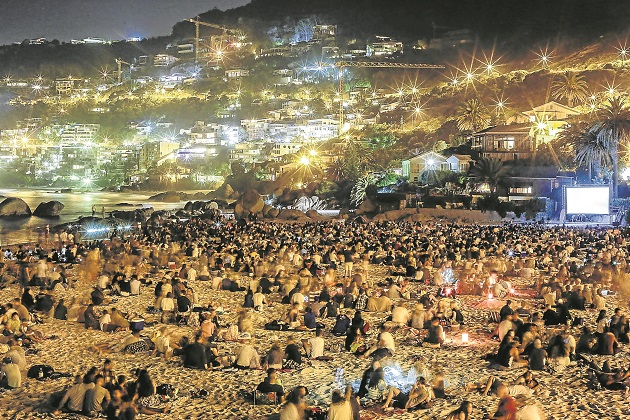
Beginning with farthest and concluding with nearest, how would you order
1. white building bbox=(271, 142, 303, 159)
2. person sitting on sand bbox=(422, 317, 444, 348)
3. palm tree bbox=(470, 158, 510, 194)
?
1. white building bbox=(271, 142, 303, 159)
2. palm tree bbox=(470, 158, 510, 194)
3. person sitting on sand bbox=(422, 317, 444, 348)

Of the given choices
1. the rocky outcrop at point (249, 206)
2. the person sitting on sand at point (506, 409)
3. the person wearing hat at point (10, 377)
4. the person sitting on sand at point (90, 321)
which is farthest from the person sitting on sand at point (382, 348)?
the rocky outcrop at point (249, 206)

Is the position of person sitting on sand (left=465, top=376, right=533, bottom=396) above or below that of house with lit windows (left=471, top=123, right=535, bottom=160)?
below

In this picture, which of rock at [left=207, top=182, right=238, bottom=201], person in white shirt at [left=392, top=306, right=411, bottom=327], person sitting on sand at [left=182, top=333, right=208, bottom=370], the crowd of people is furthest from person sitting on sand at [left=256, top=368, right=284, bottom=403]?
rock at [left=207, top=182, right=238, bottom=201]

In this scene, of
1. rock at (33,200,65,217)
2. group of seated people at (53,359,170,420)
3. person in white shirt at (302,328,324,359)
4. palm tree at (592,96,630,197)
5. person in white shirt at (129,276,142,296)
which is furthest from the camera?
rock at (33,200,65,217)

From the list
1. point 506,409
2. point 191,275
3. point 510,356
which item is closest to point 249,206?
point 191,275

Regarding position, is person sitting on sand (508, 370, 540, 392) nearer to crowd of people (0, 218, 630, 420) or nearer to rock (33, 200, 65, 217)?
crowd of people (0, 218, 630, 420)

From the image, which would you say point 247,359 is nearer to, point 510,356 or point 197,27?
point 510,356

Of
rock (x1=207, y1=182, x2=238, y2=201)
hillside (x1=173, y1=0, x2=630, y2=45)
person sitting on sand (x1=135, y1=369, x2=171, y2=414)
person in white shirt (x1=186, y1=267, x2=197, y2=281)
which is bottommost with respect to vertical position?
person sitting on sand (x1=135, y1=369, x2=171, y2=414)
